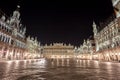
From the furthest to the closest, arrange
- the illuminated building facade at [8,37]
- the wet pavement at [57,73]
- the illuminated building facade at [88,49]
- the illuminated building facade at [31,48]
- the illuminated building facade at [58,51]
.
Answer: the illuminated building facade at [58,51], the illuminated building facade at [88,49], the illuminated building facade at [31,48], the illuminated building facade at [8,37], the wet pavement at [57,73]

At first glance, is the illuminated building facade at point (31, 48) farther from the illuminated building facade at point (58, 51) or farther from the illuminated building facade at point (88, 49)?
the illuminated building facade at point (88, 49)

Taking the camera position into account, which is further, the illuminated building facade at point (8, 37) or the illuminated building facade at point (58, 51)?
the illuminated building facade at point (58, 51)

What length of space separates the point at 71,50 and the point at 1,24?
434 feet

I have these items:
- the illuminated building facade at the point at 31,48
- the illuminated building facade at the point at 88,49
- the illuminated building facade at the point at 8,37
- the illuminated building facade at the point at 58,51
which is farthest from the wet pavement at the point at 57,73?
the illuminated building facade at the point at 58,51

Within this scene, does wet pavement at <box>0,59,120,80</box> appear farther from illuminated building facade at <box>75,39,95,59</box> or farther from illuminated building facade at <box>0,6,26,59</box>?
illuminated building facade at <box>75,39,95,59</box>

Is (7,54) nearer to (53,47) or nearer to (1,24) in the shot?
(1,24)

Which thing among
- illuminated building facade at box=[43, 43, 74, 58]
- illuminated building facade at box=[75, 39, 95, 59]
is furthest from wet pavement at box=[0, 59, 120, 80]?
illuminated building facade at box=[43, 43, 74, 58]

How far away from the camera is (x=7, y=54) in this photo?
58031mm

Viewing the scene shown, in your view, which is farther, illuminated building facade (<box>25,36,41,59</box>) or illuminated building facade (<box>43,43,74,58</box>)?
illuminated building facade (<box>43,43,74,58</box>)

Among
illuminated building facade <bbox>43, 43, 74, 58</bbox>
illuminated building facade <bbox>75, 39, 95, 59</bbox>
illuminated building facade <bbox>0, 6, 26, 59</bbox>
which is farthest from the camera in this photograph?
illuminated building facade <bbox>43, 43, 74, 58</bbox>

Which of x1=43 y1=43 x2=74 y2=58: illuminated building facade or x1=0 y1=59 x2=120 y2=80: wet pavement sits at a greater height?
x1=43 y1=43 x2=74 y2=58: illuminated building facade

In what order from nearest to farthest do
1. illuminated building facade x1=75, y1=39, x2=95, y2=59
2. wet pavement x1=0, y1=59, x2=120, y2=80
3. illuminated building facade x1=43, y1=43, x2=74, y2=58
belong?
1. wet pavement x1=0, y1=59, x2=120, y2=80
2. illuminated building facade x1=75, y1=39, x2=95, y2=59
3. illuminated building facade x1=43, y1=43, x2=74, y2=58

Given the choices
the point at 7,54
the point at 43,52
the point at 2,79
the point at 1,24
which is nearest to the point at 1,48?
the point at 7,54

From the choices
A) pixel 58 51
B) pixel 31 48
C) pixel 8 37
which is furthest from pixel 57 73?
pixel 58 51
